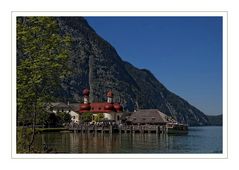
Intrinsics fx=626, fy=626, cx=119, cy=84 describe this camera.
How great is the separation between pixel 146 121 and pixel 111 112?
0.73 meters

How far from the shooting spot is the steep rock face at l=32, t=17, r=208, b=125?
1138cm

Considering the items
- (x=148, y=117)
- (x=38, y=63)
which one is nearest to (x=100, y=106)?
(x=148, y=117)

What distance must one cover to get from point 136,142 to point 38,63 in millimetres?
2464

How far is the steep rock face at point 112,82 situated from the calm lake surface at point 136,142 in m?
0.34

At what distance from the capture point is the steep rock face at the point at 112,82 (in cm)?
1138

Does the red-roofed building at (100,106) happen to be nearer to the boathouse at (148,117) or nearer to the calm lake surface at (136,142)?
the boathouse at (148,117)

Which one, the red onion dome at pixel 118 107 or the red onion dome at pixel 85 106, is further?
the red onion dome at pixel 118 107

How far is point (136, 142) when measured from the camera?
12055 mm

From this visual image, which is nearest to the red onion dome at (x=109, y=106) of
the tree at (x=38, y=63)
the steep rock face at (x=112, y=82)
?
the steep rock face at (x=112, y=82)

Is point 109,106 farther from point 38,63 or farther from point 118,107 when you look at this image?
point 38,63
